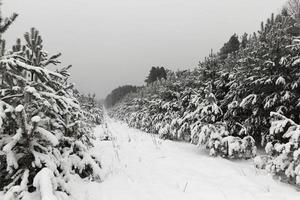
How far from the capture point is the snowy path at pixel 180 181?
475 cm

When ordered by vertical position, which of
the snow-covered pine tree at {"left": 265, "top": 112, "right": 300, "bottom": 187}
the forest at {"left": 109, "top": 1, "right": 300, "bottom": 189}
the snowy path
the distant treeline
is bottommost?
the snowy path

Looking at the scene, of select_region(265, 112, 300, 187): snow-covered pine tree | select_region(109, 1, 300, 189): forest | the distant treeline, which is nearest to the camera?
select_region(265, 112, 300, 187): snow-covered pine tree

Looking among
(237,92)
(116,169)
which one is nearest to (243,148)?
(237,92)

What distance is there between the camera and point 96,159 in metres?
5.89

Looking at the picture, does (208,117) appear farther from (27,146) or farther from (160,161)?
(27,146)

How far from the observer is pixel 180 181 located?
18.0 feet

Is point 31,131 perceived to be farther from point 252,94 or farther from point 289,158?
point 252,94

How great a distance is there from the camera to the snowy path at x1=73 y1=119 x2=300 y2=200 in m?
4.75

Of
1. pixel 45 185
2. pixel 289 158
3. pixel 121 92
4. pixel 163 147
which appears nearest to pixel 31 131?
pixel 45 185

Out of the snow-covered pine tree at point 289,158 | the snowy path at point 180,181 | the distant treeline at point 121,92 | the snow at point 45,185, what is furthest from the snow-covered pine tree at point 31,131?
the distant treeline at point 121,92

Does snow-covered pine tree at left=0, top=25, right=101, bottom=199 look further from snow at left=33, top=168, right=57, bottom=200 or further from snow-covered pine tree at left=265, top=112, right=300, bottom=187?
snow-covered pine tree at left=265, top=112, right=300, bottom=187

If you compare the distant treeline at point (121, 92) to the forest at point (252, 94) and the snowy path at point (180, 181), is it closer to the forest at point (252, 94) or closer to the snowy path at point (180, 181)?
the forest at point (252, 94)

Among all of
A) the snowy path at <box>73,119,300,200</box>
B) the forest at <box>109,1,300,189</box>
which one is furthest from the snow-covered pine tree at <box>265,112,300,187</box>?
the forest at <box>109,1,300,189</box>

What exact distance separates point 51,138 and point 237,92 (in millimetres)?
6331
